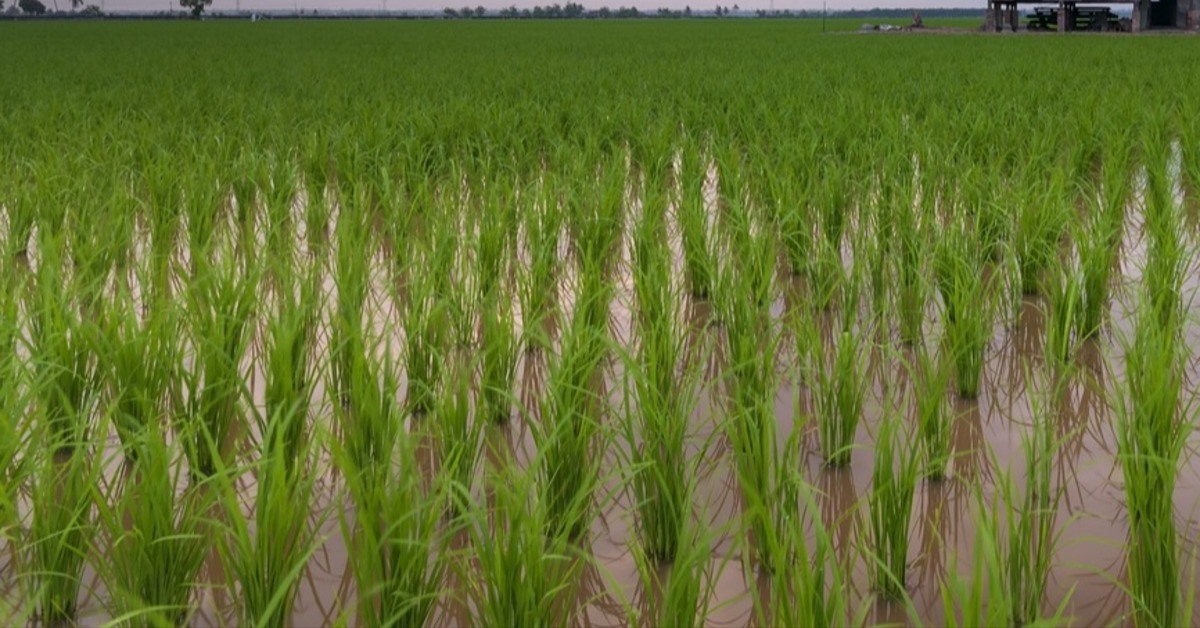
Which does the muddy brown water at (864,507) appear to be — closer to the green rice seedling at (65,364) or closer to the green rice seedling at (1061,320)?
the green rice seedling at (1061,320)

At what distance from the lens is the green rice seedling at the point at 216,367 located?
6.64 feet

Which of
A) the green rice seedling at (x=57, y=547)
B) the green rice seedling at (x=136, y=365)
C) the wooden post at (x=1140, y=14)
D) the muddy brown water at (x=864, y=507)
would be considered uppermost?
the wooden post at (x=1140, y=14)

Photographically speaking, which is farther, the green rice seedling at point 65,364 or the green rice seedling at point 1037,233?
the green rice seedling at point 1037,233

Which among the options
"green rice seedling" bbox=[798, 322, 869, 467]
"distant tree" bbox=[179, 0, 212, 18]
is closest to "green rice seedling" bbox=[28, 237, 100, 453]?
"green rice seedling" bbox=[798, 322, 869, 467]

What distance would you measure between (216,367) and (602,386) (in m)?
0.84

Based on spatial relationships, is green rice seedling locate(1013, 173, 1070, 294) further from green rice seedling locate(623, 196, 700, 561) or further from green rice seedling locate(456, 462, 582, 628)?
green rice seedling locate(456, 462, 582, 628)

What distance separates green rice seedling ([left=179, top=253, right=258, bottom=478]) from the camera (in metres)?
2.03

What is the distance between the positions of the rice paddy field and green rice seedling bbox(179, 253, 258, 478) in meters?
0.01

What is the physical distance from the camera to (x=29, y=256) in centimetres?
398

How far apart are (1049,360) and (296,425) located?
163 centimetres

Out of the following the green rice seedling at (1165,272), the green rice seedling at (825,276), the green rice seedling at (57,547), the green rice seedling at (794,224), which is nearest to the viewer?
the green rice seedling at (57,547)

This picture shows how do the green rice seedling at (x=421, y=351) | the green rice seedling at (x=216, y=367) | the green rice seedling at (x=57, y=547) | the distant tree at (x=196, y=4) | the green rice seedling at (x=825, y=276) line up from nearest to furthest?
1. the green rice seedling at (x=57, y=547)
2. the green rice seedling at (x=216, y=367)
3. the green rice seedling at (x=421, y=351)
4. the green rice seedling at (x=825, y=276)
5. the distant tree at (x=196, y=4)

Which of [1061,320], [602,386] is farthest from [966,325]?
[602,386]

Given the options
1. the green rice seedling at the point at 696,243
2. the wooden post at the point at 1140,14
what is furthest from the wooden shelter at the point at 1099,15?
the green rice seedling at the point at 696,243
